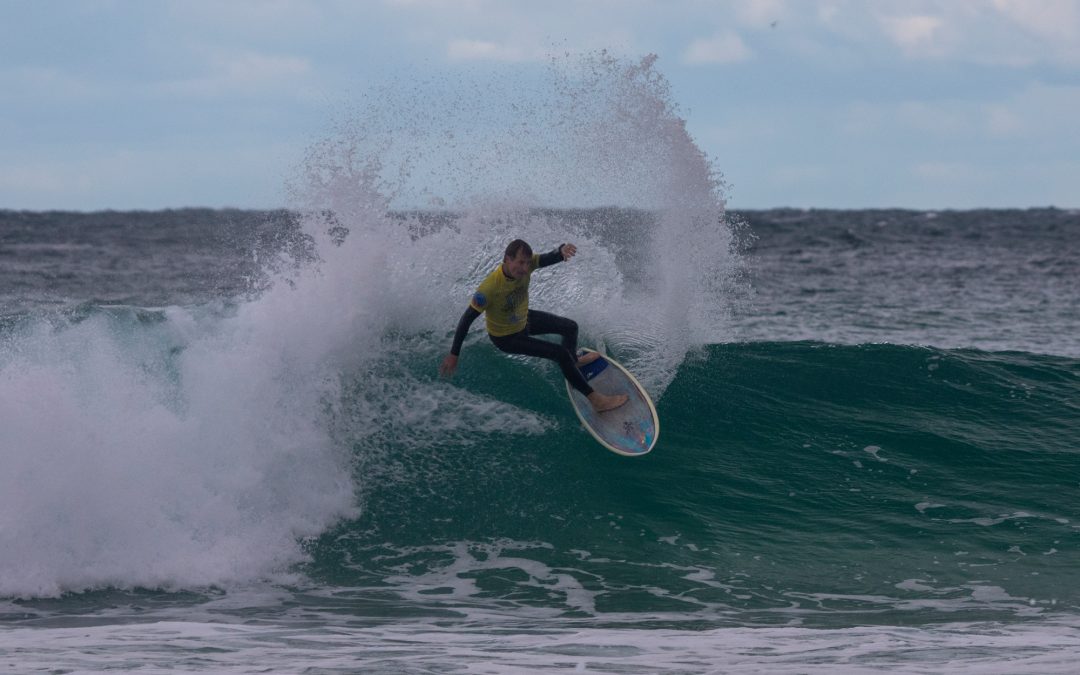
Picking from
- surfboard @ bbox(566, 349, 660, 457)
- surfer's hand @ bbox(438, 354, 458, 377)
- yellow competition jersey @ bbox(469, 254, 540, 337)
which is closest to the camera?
surfer's hand @ bbox(438, 354, 458, 377)

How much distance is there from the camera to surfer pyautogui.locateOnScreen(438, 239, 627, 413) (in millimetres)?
8211

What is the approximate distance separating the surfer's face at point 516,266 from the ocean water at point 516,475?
2.14 meters

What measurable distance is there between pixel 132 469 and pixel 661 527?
4338 mm

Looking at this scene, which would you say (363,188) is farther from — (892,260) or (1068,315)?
(892,260)

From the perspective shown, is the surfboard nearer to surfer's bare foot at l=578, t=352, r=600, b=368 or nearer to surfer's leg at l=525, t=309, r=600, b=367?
surfer's bare foot at l=578, t=352, r=600, b=368

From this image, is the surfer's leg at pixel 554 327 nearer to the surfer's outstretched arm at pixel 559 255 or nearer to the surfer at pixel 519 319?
the surfer at pixel 519 319

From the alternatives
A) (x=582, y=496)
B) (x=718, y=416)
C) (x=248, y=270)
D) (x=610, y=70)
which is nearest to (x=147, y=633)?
(x=582, y=496)

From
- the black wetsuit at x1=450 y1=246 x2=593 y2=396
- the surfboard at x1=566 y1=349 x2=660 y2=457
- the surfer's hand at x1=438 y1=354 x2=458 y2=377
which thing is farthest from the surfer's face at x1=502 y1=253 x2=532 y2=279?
the surfboard at x1=566 y1=349 x2=660 y2=457

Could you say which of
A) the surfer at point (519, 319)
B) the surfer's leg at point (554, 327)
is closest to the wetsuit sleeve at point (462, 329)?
the surfer at point (519, 319)

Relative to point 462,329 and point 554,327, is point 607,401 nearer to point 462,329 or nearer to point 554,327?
point 554,327

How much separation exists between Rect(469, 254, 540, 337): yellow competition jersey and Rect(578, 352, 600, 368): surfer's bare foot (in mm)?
1080

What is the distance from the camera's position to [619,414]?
9523 mm

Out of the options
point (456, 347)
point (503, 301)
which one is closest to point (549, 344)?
point (503, 301)

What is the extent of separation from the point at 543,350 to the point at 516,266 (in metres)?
0.84
